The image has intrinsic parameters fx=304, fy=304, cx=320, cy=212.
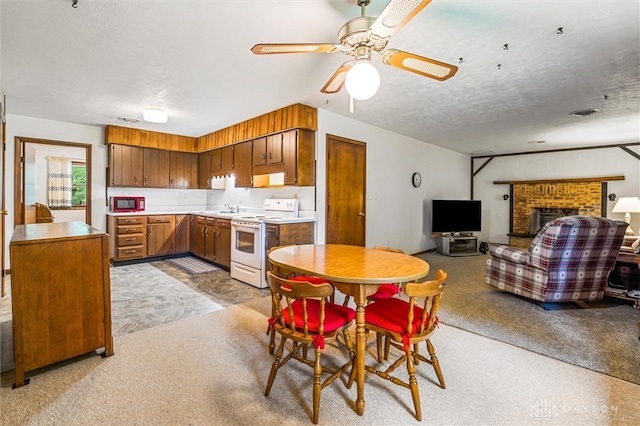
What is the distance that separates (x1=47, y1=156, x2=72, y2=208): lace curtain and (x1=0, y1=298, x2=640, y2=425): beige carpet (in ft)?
20.5

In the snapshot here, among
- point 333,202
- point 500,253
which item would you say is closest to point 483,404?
point 500,253

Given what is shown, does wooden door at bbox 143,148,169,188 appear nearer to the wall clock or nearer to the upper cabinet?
the upper cabinet

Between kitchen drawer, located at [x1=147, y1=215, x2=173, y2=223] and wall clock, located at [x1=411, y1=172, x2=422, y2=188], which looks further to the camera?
wall clock, located at [x1=411, y1=172, x2=422, y2=188]

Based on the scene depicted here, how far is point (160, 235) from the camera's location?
5.52 m

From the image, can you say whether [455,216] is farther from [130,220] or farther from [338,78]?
[130,220]

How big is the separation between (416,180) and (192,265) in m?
A: 4.53

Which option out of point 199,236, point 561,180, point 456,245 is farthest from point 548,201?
point 199,236

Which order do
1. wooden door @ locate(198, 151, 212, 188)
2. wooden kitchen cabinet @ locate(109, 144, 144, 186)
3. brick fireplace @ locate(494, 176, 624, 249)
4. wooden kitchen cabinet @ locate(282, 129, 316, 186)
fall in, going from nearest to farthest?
wooden kitchen cabinet @ locate(282, 129, 316, 186) < wooden kitchen cabinet @ locate(109, 144, 144, 186) < wooden door @ locate(198, 151, 212, 188) < brick fireplace @ locate(494, 176, 624, 249)

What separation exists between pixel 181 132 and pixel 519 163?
301 inches

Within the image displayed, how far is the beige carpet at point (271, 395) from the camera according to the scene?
165 cm

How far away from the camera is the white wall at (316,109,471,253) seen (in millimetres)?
4320

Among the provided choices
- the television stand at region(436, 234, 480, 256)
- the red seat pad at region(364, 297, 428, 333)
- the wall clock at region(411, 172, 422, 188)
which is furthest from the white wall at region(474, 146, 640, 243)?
the red seat pad at region(364, 297, 428, 333)

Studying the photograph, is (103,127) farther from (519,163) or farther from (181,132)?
(519,163)

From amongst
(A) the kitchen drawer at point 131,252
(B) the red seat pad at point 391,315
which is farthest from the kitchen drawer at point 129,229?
(B) the red seat pad at point 391,315
